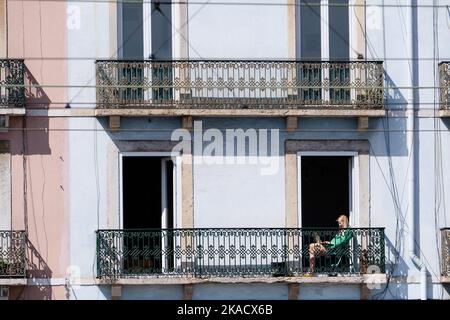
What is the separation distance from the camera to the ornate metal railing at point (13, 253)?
2267 centimetres

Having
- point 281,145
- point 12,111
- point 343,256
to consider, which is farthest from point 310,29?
point 12,111

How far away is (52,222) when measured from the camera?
23.3 m

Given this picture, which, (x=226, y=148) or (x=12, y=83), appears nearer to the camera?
(x=12, y=83)

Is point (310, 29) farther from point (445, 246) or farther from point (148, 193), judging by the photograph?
point (445, 246)

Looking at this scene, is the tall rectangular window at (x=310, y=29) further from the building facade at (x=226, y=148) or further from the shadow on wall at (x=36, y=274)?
the shadow on wall at (x=36, y=274)

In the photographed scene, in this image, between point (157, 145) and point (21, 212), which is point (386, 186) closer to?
point (157, 145)

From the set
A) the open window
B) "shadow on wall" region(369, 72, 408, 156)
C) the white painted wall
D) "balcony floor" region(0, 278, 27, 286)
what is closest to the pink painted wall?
the white painted wall

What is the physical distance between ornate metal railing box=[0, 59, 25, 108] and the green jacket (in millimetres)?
5919

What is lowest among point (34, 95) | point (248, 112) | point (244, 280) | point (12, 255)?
point (244, 280)

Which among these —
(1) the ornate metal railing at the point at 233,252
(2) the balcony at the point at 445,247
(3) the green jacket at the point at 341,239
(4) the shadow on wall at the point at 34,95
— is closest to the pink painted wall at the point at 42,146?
(4) the shadow on wall at the point at 34,95

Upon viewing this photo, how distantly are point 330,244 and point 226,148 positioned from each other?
2.50 meters

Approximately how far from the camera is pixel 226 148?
23609 millimetres
